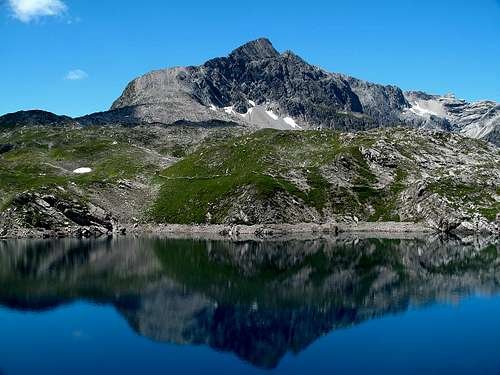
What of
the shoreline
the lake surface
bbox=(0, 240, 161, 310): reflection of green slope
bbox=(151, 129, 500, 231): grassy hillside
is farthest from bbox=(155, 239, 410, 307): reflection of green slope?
bbox=(151, 129, 500, 231): grassy hillside

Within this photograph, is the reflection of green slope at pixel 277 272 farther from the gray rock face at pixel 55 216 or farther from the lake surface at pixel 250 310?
the gray rock face at pixel 55 216

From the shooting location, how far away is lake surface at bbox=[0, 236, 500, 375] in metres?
56.0

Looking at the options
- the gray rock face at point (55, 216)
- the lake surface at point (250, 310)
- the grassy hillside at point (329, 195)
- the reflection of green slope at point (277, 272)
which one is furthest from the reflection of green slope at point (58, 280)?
the grassy hillside at point (329, 195)

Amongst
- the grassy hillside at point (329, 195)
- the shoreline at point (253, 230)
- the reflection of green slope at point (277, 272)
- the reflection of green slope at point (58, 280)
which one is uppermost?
the grassy hillside at point (329, 195)

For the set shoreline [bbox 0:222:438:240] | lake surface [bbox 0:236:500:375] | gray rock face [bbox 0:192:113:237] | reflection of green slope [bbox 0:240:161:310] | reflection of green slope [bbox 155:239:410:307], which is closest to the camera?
lake surface [bbox 0:236:500:375]

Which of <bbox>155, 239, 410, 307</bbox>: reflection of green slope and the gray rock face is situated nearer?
<bbox>155, 239, 410, 307</bbox>: reflection of green slope

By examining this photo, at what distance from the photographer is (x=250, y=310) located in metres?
78.0

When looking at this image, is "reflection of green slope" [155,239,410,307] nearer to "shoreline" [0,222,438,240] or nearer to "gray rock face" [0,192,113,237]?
"shoreline" [0,222,438,240]

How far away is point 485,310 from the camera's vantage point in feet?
260

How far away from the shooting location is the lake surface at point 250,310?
5603 cm

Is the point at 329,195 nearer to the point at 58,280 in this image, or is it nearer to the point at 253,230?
the point at 253,230

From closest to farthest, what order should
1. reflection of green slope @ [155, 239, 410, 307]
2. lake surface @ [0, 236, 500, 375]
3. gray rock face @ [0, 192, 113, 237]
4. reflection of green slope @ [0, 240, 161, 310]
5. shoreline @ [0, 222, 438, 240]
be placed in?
lake surface @ [0, 236, 500, 375] → reflection of green slope @ [0, 240, 161, 310] → reflection of green slope @ [155, 239, 410, 307] → gray rock face @ [0, 192, 113, 237] → shoreline @ [0, 222, 438, 240]

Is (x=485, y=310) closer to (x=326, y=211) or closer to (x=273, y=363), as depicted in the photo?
(x=273, y=363)

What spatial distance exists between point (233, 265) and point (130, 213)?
85241 mm
